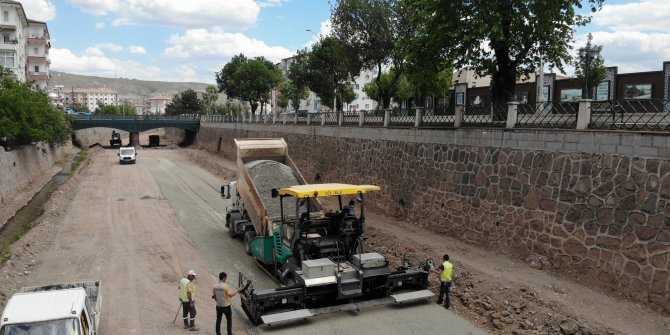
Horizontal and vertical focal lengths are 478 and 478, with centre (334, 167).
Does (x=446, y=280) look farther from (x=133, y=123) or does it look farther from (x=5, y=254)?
(x=133, y=123)

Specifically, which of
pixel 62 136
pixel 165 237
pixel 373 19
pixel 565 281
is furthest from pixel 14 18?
pixel 565 281

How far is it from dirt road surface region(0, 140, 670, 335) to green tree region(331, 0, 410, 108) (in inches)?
543

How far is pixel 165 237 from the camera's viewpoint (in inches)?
748

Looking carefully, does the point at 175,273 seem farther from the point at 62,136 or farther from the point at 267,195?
the point at 62,136

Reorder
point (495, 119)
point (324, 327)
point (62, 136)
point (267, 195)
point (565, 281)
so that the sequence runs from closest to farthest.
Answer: point (324, 327)
point (565, 281)
point (267, 195)
point (495, 119)
point (62, 136)

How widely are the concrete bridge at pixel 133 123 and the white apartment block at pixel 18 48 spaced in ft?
24.1

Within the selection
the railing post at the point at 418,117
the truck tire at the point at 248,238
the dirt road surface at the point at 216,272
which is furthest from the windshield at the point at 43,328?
the railing post at the point at 418,117

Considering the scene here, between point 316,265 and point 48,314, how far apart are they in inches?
209

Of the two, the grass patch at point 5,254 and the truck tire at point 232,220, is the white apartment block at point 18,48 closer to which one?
the grass patch at point 5,254

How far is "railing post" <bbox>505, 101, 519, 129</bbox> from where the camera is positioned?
53.6 ft

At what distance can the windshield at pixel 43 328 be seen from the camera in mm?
7954

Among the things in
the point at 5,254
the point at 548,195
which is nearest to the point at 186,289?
the point at 5,254

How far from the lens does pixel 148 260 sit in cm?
1592

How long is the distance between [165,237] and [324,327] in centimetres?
1046
